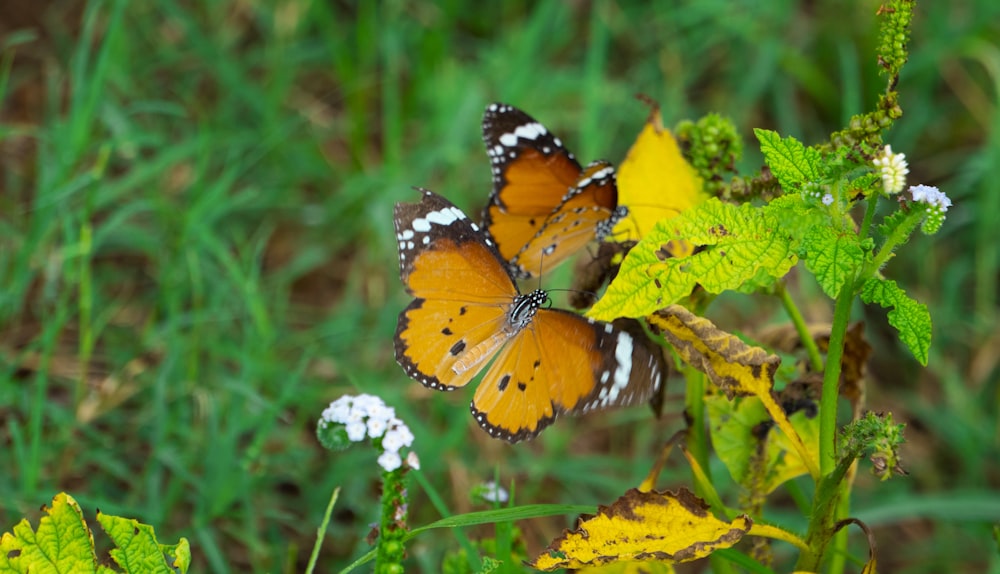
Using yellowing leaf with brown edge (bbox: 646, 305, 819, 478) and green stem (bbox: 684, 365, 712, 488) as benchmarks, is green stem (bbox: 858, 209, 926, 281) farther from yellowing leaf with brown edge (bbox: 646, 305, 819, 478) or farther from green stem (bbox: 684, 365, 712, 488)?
green stem (bbox: 684, 365, 712, 488)

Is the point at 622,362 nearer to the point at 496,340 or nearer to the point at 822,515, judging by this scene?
the point at 496,340

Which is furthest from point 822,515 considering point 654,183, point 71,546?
point 71,546

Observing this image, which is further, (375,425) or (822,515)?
(375,425)

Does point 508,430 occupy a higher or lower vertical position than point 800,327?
lower

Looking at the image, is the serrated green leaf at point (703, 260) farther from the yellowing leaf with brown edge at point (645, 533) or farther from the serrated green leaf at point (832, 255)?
the yellowing leaf with brown edge at point (645, 533)

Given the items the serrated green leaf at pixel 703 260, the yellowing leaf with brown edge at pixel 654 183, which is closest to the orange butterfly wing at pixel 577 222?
the yellowing leaf with brown edge at pixel 654 183

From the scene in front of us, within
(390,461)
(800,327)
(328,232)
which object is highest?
(328,232)

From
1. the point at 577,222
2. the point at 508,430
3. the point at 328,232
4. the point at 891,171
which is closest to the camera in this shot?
the point at 891,171

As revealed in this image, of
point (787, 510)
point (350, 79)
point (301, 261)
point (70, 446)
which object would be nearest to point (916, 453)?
point (787, 510)
